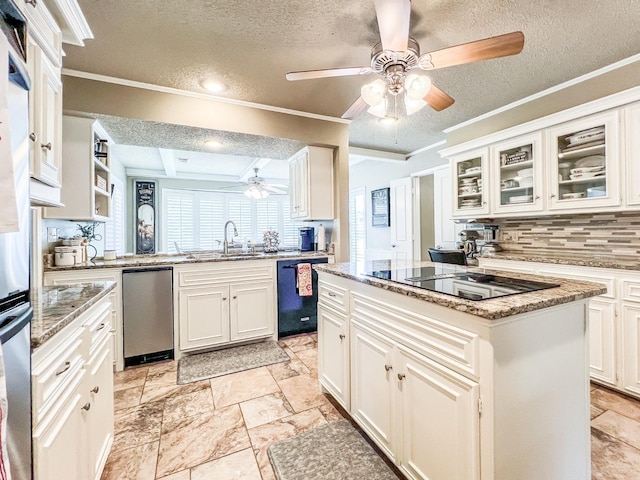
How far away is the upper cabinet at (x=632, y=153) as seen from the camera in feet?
A: 6.91

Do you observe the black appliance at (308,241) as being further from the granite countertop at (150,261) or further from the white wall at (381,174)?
the white wall at (381,174)

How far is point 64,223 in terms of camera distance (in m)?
2.65

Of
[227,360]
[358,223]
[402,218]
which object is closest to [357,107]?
[227,360]

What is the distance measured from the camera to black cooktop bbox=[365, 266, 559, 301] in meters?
1.18

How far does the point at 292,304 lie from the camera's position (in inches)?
128

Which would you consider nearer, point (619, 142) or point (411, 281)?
point (411, 281)

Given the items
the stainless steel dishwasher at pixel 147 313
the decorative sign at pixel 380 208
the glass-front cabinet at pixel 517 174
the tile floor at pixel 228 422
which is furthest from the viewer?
the decorative sign at pixel 380 208

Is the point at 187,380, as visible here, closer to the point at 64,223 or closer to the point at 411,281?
the point at 64,223

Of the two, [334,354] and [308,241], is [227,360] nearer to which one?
[334,354]

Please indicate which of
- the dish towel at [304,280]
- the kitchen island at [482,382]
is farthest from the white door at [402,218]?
the kitchen island at [482,382]

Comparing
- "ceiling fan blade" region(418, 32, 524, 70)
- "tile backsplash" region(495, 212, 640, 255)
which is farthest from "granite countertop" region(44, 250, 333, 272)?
"ceiling fan blade" region(418, 32, 524, 70)

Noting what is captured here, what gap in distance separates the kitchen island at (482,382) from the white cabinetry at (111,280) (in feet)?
7.37

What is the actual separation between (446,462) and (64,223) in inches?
131

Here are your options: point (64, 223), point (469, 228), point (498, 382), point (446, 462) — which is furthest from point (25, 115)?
point (469, 228)
